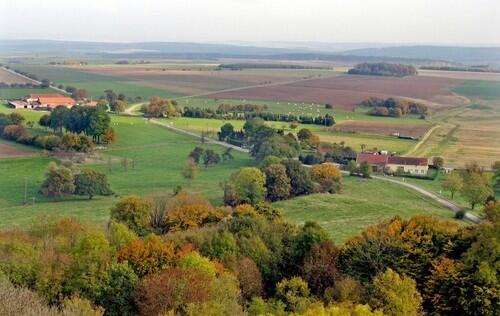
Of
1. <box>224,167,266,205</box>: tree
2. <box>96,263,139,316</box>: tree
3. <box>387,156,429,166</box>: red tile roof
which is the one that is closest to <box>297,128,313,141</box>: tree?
<box>387,156,429,166</box>: red tile roof

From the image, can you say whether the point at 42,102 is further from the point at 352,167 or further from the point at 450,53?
the point at 450,53

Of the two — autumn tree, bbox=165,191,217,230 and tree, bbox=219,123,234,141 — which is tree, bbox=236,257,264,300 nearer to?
autumn tree, bbox=165,191,217,230

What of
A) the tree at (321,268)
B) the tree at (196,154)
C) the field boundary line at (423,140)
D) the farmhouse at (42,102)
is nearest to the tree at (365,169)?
the field boundary line at (423,140)

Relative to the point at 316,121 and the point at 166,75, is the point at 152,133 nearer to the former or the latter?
the point at 316,121

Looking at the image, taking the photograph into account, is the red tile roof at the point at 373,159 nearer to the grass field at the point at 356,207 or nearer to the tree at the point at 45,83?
the grass field at the point at 356,207

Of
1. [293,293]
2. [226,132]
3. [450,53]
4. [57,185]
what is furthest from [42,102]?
[450,53]
